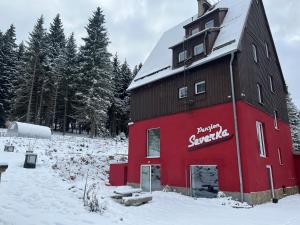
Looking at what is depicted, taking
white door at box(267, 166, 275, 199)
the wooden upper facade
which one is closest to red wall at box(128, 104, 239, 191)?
the wooden upper facade

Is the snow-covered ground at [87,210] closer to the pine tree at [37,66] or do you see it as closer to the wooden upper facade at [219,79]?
the wooden upper facade at [219,79]

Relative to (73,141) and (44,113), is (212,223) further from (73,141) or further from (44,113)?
(44,113)

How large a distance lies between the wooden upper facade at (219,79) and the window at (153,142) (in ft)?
4.32

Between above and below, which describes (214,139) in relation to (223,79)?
below

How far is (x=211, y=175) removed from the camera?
15938 millimetres

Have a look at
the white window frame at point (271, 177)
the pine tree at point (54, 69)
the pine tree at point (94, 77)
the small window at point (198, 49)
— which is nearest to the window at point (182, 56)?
the small window at point (198, 49)

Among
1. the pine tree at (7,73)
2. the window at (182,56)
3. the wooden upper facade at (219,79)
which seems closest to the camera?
the wooden upper facade at (219,79)

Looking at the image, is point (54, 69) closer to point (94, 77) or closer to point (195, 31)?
point (94, 77)

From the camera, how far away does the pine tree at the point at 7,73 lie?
4297 centimetres

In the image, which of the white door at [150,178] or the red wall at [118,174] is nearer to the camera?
the white door at [150,178]

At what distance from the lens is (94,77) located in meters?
37.1

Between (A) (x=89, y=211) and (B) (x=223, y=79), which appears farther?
(B) (x=223, y=79)

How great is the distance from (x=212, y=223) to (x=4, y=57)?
46.7 meters

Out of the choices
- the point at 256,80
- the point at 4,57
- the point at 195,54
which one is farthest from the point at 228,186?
the point at 4,57
